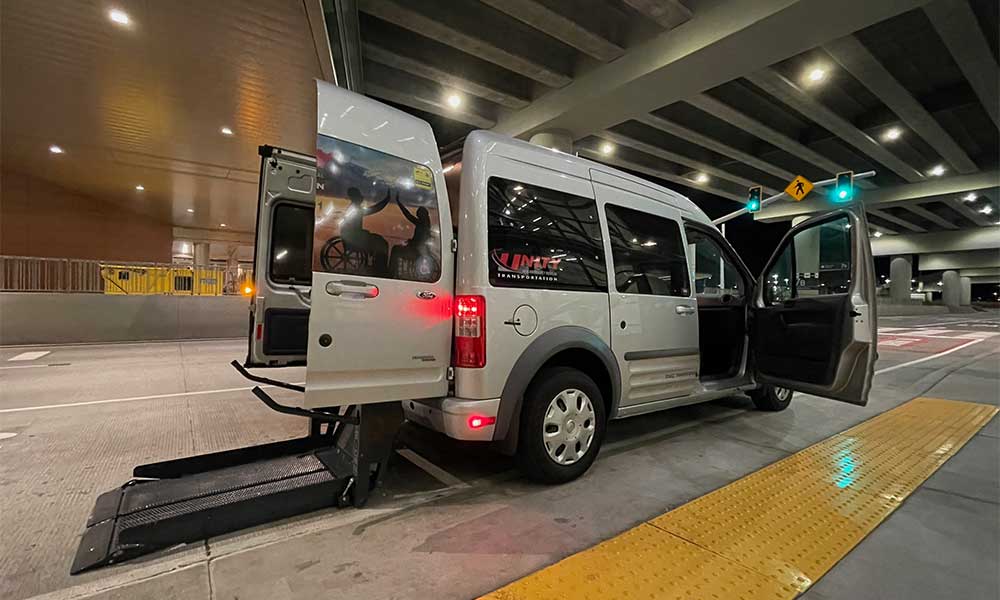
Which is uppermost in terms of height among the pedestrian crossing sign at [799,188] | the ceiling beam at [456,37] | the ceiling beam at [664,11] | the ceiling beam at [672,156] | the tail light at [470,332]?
the ceiling beam at [672,156]

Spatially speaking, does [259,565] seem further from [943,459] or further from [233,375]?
[233,375]

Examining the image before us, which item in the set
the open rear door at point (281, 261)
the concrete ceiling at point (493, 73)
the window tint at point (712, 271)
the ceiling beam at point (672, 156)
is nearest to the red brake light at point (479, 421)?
the open rear door at point (281, 261)

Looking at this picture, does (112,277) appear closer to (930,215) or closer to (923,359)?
(923,359)

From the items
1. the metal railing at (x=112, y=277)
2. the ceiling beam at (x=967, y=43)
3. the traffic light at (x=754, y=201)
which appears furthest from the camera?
the traffic light at (x=754, y=201)

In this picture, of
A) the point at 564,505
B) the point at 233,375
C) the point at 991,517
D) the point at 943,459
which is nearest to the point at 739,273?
the point at 943,459

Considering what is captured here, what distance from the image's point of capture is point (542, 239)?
291 centimetres

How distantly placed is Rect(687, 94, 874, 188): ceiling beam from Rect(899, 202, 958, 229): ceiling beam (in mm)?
10000

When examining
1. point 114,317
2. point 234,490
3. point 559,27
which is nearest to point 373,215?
point 234,490

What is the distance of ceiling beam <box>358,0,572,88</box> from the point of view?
22.5 feet

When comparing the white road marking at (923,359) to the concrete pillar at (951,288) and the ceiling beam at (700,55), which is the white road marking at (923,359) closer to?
the ceiling beam at (700,55)

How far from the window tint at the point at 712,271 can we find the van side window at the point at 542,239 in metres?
1.68

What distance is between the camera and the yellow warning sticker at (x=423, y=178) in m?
2.54

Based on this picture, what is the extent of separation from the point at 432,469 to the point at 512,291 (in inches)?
58.7

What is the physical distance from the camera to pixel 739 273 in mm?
4531
